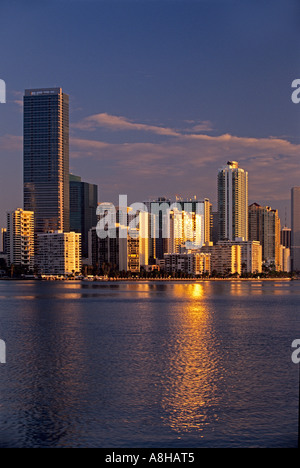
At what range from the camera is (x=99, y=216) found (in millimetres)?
143250

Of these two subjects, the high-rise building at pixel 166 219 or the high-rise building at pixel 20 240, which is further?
the high-rise building at pixel 166 219

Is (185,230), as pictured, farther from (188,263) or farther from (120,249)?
(120,249)

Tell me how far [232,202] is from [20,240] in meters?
57.8

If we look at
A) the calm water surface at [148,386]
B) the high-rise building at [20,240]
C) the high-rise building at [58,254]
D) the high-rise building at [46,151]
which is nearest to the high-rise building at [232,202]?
the high-rise building at [46,151]

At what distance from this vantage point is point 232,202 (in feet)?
504

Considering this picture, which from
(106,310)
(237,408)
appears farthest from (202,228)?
(237,408)

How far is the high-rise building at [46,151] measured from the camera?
13188 centimetres

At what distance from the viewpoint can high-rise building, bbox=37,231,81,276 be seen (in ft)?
387

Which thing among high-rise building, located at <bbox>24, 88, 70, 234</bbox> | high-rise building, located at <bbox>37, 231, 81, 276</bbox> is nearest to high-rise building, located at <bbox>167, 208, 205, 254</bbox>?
high-rise building, located at <bbox>24, 88, 70, 234</bbox>

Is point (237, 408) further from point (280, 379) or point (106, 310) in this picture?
point (106, 310)

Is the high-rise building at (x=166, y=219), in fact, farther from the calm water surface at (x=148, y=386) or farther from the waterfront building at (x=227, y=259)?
the calm water surface at (x=148, y=386)

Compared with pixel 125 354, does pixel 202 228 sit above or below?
above

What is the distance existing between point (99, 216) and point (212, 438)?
5218 inches

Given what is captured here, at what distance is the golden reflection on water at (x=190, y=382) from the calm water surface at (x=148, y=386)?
27mm
